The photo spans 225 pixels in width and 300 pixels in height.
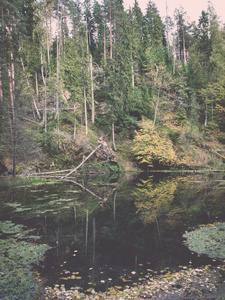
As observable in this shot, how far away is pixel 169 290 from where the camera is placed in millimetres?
4648

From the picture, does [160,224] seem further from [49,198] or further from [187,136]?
[187,136]

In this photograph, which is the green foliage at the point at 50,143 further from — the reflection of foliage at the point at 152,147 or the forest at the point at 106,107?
the reflection of foliage at the point at 152,147

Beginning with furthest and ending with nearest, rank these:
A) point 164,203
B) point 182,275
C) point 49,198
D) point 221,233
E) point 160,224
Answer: point 49,198, point 164,203, point 160,224, point 221,233, point 182,275

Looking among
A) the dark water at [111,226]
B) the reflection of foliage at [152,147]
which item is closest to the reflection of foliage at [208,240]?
the dark water at [111,226]

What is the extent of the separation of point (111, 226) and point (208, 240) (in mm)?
3868

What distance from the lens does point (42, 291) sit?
184 inches

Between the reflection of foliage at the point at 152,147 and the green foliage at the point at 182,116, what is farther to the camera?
the green foliage at the point at 182,116

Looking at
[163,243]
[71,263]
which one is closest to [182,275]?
[163,243]

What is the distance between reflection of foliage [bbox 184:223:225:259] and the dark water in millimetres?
347

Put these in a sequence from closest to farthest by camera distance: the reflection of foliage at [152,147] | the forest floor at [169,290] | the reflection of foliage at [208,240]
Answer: the forest floor at [169,290] → the reflection of foliage at [208,240] → the reflection of foliage at [152,147]

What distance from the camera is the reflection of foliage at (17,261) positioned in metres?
4.70

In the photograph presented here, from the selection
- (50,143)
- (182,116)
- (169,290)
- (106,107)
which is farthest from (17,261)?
(182,116)

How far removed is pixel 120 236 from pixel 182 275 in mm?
3144

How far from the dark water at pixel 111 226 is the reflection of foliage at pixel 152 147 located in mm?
10993
